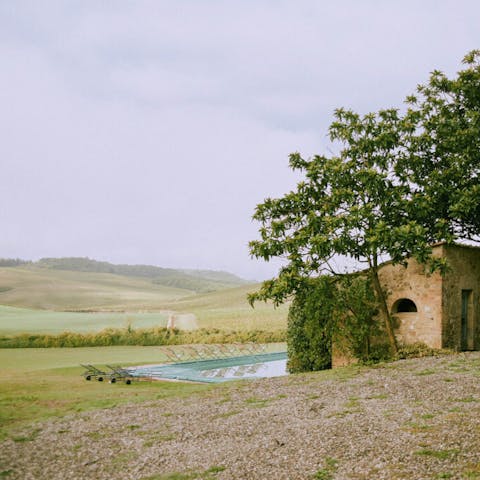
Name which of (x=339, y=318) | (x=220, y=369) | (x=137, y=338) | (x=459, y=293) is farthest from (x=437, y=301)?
(x=137, y=338)

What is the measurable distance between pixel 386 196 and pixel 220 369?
12.2 m

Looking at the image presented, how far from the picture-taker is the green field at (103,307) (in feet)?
128

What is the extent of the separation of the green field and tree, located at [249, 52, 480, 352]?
19792 millimetres

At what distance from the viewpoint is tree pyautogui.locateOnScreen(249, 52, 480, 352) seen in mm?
18375

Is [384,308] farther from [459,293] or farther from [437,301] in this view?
[459,293]

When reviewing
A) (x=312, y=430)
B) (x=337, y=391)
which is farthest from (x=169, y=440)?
(x=337, y=391)

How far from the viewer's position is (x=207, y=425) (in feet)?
39.6

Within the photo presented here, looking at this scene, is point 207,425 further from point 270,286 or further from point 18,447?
point 270,286

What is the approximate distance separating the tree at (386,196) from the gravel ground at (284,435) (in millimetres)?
4383

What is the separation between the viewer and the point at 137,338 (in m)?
35.3

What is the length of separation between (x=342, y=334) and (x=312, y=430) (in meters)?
10.2

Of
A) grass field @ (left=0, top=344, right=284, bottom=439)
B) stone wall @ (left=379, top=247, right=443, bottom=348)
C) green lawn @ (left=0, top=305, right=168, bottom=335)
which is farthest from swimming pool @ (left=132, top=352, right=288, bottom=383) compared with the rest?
green lawn @ (left=0, top=305, right=168, bottom=335)

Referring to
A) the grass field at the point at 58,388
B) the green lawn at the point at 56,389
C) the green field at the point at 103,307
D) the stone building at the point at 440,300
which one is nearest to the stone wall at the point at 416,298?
the stone building at the point at 440,300

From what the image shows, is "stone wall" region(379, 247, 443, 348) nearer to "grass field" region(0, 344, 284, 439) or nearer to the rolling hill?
"grass field" region(0, 344, 284, 439)
